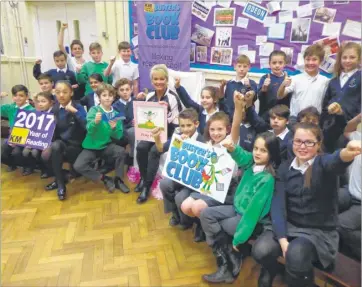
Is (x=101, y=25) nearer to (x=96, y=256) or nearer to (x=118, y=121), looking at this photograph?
(x=118, y=121)

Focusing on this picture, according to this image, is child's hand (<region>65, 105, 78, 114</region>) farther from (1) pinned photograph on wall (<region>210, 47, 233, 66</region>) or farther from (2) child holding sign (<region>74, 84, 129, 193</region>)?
(1) pinned photograph on wall (<region>210, 47, 233, 66</region>)

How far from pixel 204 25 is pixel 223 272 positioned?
10.2ft

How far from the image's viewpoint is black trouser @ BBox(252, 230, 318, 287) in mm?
1532

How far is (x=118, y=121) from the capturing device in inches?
122

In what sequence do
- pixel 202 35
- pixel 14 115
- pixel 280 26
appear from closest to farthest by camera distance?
pixel 14 115 < pixel 280 26 < pixel 202 35

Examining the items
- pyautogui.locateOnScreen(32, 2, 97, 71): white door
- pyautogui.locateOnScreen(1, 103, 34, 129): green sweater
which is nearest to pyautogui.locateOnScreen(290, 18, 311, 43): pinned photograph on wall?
pyautogui.locateOnScreen(1, 103, 34, 129): green sweater

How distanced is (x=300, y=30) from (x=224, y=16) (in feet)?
3.16

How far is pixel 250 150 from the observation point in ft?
8.75

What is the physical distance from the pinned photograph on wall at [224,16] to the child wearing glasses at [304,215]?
8.29 feet

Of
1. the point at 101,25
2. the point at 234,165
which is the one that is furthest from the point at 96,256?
the point at 101,25

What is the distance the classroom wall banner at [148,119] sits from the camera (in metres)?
2.92

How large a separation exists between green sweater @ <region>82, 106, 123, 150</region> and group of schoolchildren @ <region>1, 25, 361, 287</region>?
0.4 inches

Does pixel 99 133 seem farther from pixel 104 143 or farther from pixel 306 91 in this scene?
pixel 306 91

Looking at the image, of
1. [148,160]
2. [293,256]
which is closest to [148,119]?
[148,160]
